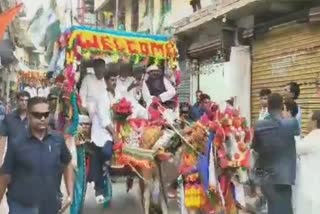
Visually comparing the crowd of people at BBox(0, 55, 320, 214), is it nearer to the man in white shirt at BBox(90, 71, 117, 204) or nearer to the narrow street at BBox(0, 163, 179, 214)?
the man in white shirt at BBox(90, 71, 117, 204)

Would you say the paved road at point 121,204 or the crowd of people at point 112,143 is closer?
the crowd of people at point 112,143

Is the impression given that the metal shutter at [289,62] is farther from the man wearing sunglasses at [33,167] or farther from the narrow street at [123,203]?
the man wearing sunglasses at [33,167]

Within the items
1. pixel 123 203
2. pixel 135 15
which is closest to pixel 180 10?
pixel 135 15

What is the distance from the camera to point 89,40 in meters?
9.27

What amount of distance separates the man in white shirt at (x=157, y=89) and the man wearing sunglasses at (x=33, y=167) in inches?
182

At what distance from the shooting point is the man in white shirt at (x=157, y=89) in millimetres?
9815

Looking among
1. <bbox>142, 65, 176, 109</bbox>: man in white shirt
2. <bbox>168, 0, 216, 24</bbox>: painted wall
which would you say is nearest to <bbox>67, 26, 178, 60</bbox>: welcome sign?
<bbox>142, 65, 176, 109</bbox>: man in white shirt

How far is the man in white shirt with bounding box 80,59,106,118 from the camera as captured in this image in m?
8.99

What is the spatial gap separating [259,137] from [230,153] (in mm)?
377

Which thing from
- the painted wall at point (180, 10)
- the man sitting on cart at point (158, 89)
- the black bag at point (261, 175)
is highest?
the painted wall at point (180, 10)

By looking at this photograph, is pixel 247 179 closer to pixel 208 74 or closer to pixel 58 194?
pixel 58 194

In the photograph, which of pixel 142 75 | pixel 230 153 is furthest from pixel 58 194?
pixel 142 75

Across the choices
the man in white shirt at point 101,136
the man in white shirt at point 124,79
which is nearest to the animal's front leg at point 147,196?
the man in white shirt at point 101,136

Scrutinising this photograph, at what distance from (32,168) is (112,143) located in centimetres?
385
